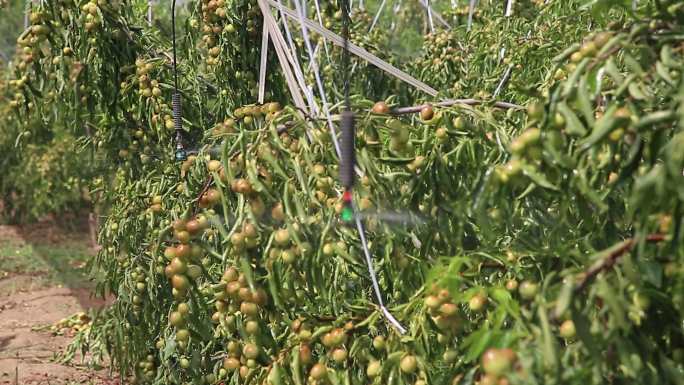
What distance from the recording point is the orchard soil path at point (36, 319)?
408 centimetres

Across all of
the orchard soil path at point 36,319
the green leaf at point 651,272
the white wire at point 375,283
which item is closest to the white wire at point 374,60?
the white wire at point 375,283

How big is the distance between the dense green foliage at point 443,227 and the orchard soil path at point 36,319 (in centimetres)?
169

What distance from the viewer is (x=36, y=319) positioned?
546 cm

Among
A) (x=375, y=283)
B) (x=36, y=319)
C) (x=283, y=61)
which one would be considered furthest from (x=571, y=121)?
(x=36, y=319)

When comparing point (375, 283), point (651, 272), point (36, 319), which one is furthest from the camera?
point (36, 319)

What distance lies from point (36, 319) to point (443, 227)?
474 centimetres

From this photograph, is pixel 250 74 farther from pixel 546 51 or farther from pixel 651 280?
pixel 651 280

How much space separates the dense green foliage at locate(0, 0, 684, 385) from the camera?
0.92m

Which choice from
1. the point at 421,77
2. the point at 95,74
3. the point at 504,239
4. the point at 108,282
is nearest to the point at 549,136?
the point at 504,239

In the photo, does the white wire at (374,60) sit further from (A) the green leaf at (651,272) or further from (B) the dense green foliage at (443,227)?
(A) the green leaf at (651,272)

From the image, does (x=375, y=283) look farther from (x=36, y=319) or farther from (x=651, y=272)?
(x=36, y=319)

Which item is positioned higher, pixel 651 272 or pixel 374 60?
pixel 374 60

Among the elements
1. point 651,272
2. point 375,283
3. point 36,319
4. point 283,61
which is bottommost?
point 36,319

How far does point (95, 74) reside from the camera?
2.71 meters
